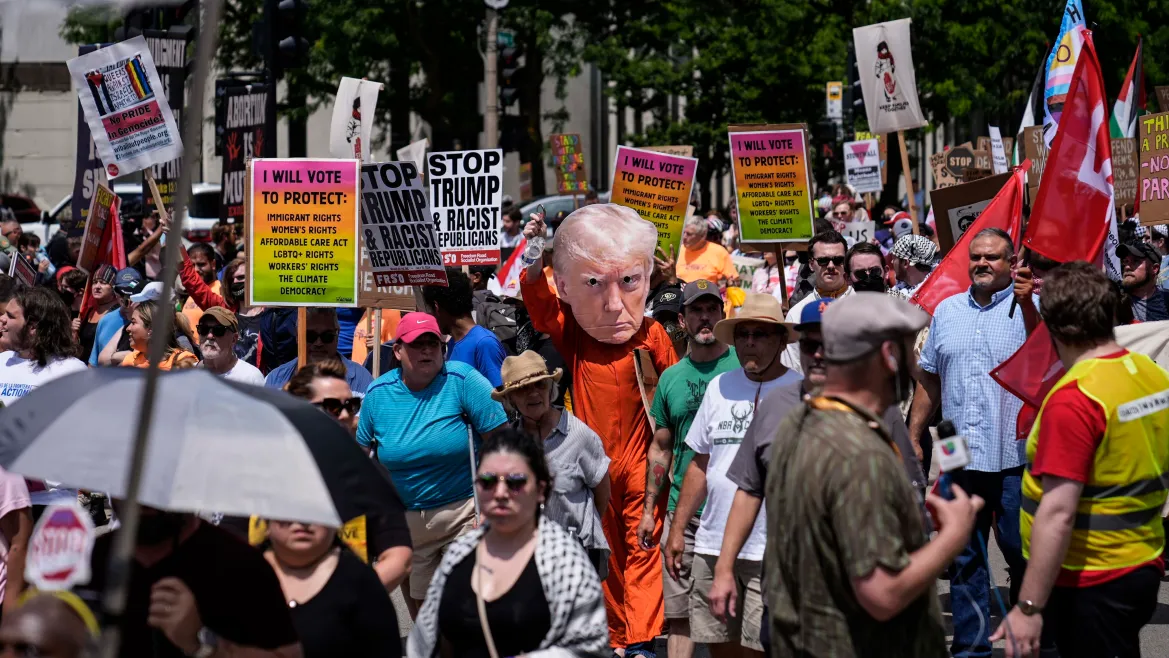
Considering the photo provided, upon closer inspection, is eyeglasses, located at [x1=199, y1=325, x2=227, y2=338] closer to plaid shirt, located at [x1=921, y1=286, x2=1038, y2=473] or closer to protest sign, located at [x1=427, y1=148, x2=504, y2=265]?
protest sign, located at [x1=427, y1=148, x2=504, y2=265]

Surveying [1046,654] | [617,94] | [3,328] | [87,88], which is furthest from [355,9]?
[1046,654]

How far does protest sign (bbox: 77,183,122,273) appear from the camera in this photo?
12.9 metres

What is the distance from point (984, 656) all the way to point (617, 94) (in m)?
27.4

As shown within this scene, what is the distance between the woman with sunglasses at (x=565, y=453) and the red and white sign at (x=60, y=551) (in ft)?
10.7

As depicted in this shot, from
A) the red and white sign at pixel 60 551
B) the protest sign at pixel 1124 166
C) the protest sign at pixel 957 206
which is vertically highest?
the protest sign at pixel 1124 166

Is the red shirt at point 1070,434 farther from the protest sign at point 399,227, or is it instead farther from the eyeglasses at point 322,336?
the protest sign at point 399,227

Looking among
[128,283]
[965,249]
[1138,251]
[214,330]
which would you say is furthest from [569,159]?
[214,330]

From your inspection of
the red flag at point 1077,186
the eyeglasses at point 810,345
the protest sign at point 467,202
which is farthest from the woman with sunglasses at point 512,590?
the protest sign at point 467,202

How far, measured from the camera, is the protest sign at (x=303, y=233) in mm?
8555

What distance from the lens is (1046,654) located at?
551 centimetres

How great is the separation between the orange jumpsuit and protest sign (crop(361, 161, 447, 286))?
4.53ft

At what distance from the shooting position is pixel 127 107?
11.4 meters

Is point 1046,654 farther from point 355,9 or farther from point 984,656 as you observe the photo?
point 355,9

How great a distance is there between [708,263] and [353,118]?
3580mm
